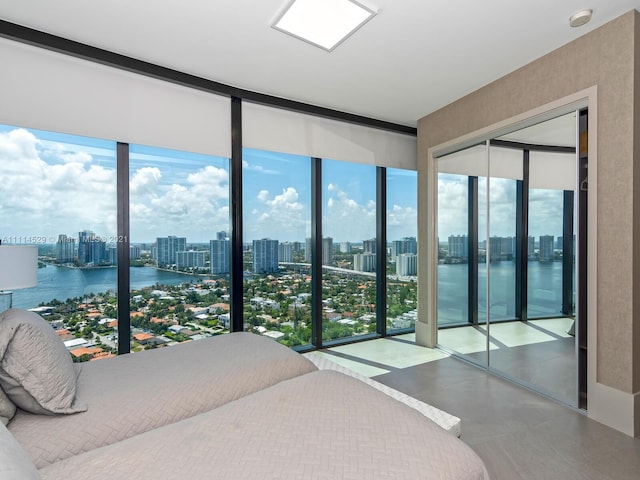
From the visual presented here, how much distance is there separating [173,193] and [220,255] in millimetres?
703

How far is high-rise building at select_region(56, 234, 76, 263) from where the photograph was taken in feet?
8.33

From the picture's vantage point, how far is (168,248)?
2.99 metres

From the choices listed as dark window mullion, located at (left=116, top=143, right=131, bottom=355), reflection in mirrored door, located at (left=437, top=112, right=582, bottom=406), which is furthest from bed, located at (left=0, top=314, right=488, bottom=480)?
reflection in mirrored door, located at (left=437, top=112, right=582, bottom=406)

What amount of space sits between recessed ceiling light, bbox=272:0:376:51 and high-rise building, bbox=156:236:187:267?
1900 millimetres

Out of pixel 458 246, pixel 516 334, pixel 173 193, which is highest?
pixel 173 193

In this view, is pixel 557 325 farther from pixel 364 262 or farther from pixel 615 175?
pixel 364 262

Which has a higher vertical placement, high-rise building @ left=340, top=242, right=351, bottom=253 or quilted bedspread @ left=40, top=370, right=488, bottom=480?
high-rise building @ left=340, top=242, right=351, bottom=253

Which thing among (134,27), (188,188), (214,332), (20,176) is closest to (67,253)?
(20,176)

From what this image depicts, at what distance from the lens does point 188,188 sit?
3080 mm

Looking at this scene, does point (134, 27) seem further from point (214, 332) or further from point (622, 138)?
→ point (622, 138)

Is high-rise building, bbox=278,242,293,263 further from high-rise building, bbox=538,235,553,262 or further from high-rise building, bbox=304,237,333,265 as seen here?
high-rise building, bbox=538,235,553,262

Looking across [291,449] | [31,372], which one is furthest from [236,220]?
[291,449]

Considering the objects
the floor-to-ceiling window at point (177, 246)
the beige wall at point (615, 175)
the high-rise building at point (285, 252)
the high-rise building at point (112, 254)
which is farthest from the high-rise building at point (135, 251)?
the beige wall at point (615, 175)

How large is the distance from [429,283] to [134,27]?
3.58 m
